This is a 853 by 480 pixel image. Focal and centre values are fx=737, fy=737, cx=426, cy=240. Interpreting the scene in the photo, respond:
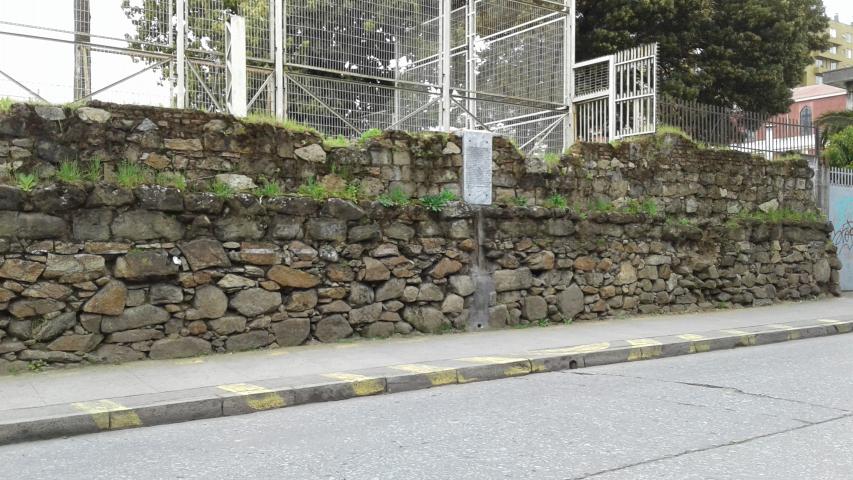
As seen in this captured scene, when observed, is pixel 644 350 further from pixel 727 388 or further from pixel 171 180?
pixel 171 180

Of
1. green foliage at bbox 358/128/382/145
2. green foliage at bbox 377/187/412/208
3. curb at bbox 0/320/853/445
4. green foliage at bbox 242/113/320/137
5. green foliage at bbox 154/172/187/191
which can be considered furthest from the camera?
green foliage at bbox 358/128/382/145

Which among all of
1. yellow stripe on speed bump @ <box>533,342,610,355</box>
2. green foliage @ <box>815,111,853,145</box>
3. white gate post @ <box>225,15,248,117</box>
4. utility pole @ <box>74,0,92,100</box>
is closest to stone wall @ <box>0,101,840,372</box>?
yellow stripe on speed bump @ <box>533,342,610,355</box>

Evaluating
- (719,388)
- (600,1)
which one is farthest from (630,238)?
(600,1)

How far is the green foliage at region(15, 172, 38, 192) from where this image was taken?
7147 mm

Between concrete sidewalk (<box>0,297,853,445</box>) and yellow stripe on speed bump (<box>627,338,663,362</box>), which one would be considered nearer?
concrete sidewalk (<box>0,297,853,445</box>)

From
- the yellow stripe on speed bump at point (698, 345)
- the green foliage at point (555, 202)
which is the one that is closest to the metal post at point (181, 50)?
the green foliage at point (555, 202)

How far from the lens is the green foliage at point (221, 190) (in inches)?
318

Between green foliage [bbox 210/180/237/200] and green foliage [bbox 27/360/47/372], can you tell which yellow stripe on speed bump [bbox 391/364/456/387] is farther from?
green foliage [bbox 27/360/47/372]

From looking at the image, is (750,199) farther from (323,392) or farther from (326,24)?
(323,392)

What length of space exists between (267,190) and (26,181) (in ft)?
7.95

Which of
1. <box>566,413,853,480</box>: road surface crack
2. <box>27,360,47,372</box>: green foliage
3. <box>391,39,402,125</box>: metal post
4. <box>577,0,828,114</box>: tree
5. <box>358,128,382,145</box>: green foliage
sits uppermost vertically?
<box>577,0,828,114</box>: tree

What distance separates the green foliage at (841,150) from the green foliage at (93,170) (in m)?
15.2

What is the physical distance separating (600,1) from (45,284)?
53.7ft

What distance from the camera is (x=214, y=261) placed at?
798 cm
